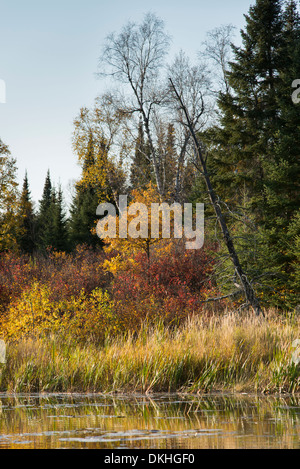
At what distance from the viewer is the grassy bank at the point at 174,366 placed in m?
7.82

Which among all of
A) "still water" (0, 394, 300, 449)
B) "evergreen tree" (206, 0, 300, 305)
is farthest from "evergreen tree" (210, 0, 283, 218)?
"still water" (0, 394, 300, 449)

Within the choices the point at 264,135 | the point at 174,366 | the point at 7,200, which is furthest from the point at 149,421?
the point at 7,200

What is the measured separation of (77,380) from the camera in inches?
326

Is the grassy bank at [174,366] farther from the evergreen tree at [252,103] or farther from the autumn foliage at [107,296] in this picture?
the evergreen tree at [252,103]

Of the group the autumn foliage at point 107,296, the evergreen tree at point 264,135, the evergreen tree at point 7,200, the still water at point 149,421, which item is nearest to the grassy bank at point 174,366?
the still water at point 149,421

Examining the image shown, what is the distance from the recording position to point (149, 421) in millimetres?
5508

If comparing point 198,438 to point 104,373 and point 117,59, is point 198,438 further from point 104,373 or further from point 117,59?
point 117,59

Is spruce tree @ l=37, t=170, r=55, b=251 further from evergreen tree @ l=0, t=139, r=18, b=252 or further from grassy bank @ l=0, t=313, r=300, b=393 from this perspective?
grassy bank @ l=0, t=313, r=300, b=393

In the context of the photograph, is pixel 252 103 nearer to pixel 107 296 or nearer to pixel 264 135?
pixel 264 135

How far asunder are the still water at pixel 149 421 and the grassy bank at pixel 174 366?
48 cm

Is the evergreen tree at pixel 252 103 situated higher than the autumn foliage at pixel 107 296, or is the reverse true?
the evergreen tree at pixel 252 103

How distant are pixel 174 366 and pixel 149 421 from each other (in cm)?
255

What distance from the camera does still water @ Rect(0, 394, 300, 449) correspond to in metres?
4.46
